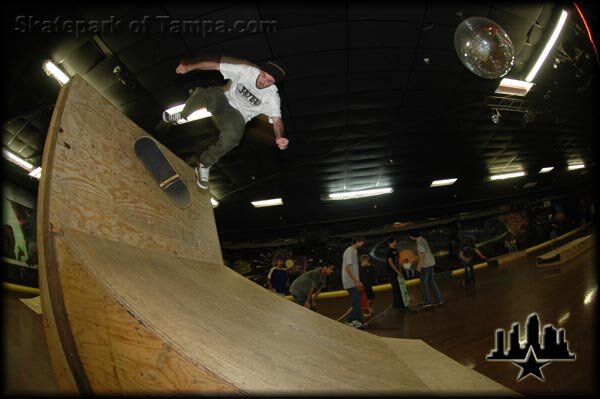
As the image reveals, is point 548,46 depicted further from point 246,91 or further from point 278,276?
point 278,276

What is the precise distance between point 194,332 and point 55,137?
841mm

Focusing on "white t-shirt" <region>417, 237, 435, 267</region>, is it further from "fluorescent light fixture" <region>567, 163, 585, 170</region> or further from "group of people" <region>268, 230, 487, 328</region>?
"fluorescent light fixture" <region>567, 163, 585, 170</region>

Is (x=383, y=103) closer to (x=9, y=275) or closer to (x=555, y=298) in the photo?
(x=555, y=298)

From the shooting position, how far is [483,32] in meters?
2.51

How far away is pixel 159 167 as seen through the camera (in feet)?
5.03

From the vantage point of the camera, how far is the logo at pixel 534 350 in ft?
4.48

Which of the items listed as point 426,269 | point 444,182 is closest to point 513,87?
point 444,182

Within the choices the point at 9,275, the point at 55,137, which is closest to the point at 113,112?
the point at 55,137

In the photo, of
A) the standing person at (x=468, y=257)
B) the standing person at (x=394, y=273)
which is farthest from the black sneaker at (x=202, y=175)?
the standing person at (x=468, y=257)

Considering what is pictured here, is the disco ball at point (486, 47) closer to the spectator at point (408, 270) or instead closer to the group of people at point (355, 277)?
the group of people at point (355, 277)

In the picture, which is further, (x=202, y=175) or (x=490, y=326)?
(x=490, y=326)

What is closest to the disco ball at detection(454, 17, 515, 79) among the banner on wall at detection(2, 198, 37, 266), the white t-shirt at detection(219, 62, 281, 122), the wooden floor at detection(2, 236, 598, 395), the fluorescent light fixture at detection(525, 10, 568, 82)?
the fluorescent light fixture at detection(525, 10, 568, 82)

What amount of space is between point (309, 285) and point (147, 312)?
11.6ft

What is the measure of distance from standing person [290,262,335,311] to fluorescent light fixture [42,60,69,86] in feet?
11.9
